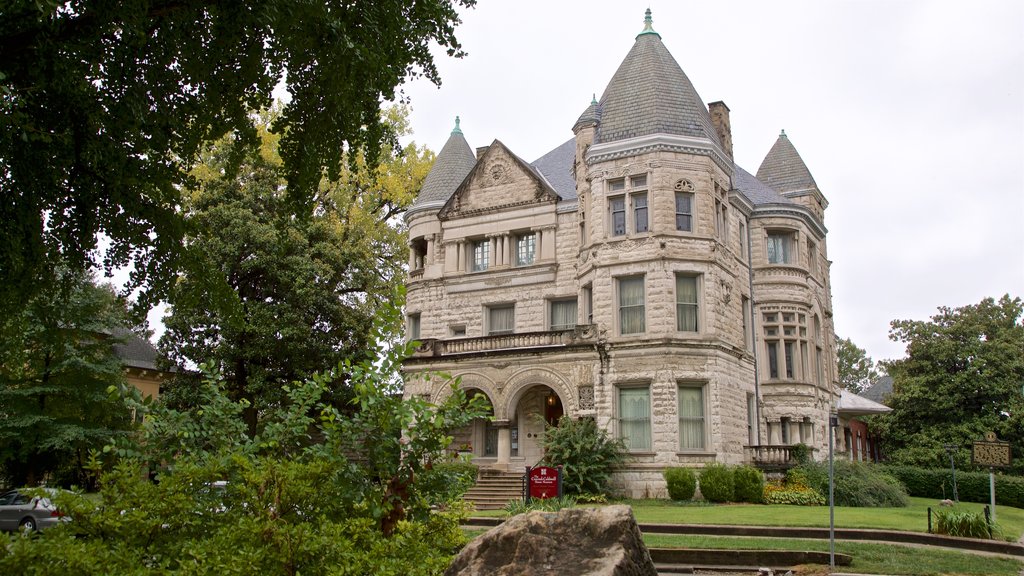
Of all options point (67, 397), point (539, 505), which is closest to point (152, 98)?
point (539, 505)

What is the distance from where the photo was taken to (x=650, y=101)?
30016 mm

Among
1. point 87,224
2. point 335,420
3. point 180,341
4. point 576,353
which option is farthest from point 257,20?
point 180,341

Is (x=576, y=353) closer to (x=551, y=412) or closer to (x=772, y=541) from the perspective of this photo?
(x=551, y=412)

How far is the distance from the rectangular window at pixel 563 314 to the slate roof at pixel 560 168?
4.09 m

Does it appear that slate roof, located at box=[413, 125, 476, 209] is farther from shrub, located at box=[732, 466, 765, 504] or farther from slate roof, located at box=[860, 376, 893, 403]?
slate roof, located at box=[860, 376, 893, 403]

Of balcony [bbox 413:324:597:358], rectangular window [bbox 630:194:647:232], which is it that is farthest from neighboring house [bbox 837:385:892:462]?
balcony [bbox 413:324:597:358]

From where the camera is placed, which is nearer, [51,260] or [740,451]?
[51,260]

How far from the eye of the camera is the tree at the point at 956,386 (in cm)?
4069

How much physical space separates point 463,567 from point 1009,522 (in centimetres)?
2383

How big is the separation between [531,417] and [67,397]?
17182 millimetres

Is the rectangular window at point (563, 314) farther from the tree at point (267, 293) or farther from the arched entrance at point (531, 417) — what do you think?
the tree at point (267, 293)

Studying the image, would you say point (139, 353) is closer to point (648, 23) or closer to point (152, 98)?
point (648, 23)

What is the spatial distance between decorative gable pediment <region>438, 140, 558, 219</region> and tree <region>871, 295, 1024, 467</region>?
2322cm

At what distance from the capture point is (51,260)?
8344 mm
